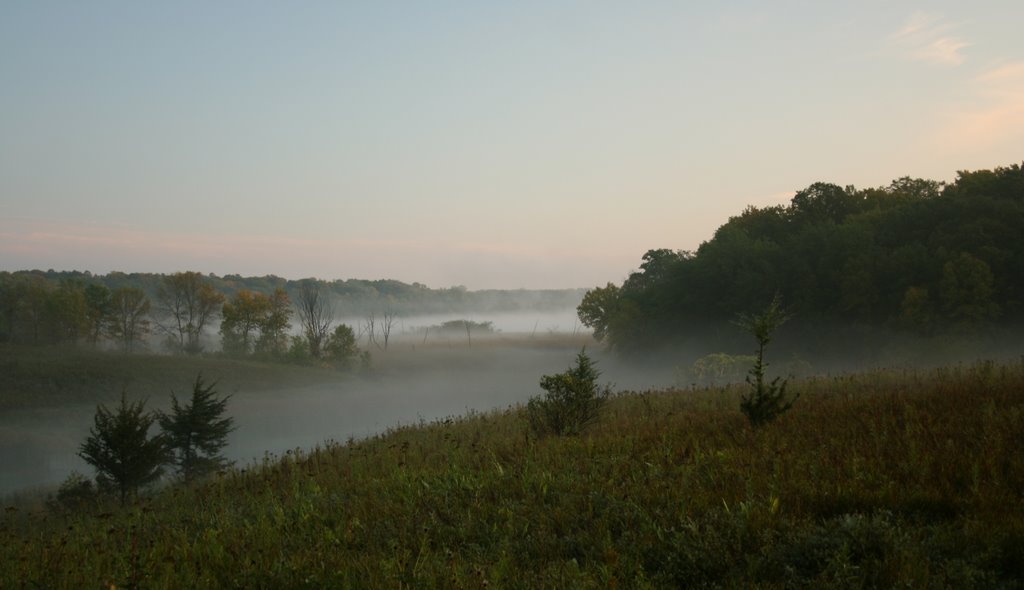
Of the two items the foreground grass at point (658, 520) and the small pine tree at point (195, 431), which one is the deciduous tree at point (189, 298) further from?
the foreground grass at point (658, 520)

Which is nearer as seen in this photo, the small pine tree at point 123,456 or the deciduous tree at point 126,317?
the small pine tree at point 123,456

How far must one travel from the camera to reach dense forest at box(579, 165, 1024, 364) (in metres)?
40.9

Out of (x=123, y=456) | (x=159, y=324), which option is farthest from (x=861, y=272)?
(x=159, y=324)

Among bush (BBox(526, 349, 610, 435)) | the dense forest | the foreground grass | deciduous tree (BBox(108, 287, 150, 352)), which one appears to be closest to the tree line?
deciduous tree (BBox(108, 287, 150, 352))

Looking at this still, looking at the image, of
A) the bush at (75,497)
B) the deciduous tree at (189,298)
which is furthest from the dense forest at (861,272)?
the deciduous tree at (189,298)

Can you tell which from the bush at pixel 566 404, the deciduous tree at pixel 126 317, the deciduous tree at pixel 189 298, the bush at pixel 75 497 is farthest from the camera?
the deciduous tree at pixel 189 298

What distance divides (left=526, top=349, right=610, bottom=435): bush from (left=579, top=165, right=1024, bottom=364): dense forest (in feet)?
72.8

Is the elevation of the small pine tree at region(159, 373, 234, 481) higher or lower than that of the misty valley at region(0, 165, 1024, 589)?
lower

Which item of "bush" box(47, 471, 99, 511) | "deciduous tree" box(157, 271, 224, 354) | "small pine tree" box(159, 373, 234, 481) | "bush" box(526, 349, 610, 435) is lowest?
"bush" box(47, 471, 99, 511)

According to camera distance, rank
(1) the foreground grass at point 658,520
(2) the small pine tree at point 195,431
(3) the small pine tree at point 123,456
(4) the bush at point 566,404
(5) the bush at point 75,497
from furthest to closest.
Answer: (2) the small pine tree at point 195,431
(3) the small pine tree at point 123,456
(5) the bush at point 75,497
(4) the bush at point 566,404
(1) the foreground grass at point 658,520

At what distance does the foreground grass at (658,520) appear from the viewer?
4699 mm

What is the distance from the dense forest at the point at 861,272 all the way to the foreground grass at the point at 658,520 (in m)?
26.8

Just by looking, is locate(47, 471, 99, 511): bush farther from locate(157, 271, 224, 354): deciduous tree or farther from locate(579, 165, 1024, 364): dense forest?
locate(157, 271, 224, 354): deciduous tree

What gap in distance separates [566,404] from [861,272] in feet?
133
